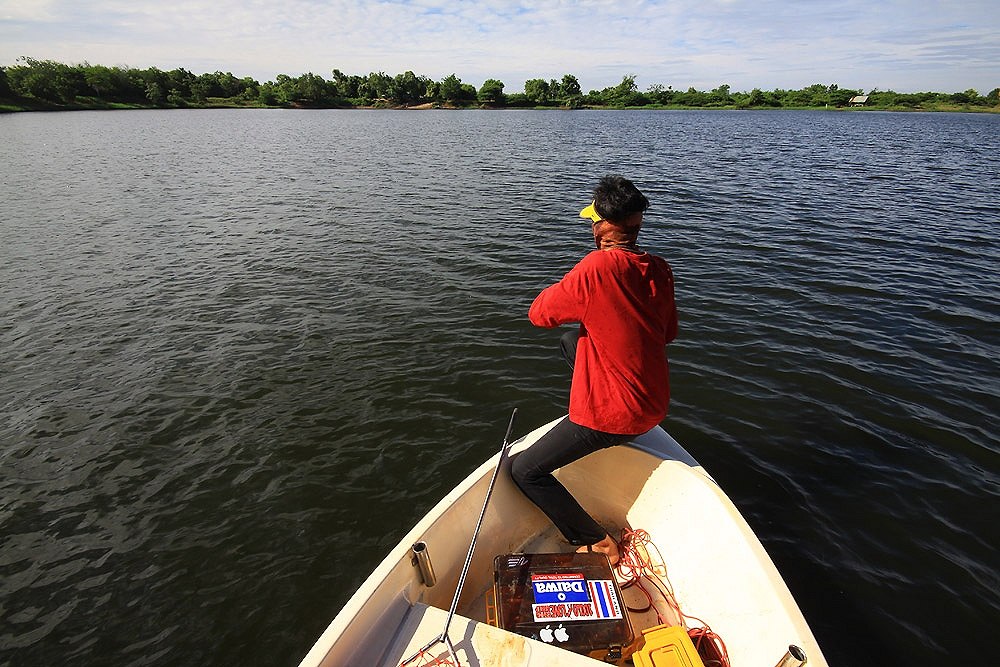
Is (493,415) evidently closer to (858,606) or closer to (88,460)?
(858,606)

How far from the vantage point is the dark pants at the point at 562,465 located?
159 inches

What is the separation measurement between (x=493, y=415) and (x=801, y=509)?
4538 millimetres

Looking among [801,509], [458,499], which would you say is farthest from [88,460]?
[801,509]

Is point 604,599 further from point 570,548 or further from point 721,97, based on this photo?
→ point 721,97

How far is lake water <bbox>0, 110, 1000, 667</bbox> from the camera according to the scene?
5445mm

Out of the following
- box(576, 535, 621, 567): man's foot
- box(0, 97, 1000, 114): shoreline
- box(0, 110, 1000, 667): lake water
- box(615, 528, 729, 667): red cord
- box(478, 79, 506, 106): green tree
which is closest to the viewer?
box(615, 528, 729, 667): red cord

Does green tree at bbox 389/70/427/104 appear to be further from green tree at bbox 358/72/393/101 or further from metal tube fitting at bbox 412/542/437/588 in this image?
metal tube fitting at bbox 412/542/437/588

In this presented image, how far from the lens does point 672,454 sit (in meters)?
4.91

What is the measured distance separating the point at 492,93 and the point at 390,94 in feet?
105

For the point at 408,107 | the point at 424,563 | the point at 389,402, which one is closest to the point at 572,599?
the point at 424,563

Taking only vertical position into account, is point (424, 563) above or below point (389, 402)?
above

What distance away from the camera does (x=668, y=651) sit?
3.59m

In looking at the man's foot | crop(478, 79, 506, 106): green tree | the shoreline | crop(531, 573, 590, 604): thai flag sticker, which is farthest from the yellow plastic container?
crop(478, 79, 506, 106): green tree

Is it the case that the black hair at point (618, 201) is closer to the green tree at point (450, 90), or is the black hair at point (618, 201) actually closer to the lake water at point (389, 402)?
the lake water at point (389, 402)
